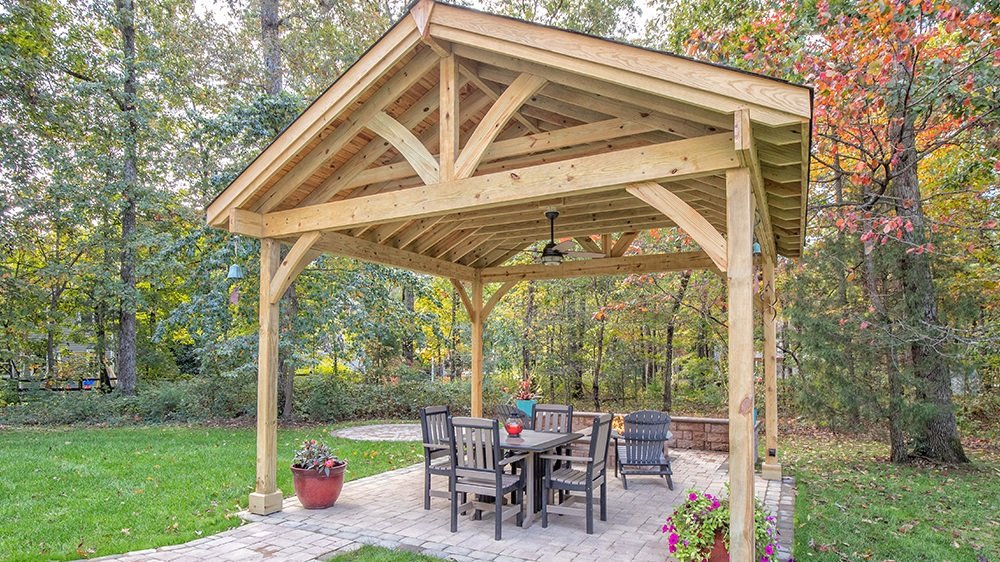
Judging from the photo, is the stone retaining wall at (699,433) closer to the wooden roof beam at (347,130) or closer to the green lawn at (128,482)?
the green lawn at (128,482)

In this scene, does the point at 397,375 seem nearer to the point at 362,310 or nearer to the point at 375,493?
the point at 362,310

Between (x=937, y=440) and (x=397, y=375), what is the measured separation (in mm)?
10141

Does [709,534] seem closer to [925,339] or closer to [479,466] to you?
[479,466]

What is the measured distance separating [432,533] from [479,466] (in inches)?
24.5

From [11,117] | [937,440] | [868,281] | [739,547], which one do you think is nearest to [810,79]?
[868,281]

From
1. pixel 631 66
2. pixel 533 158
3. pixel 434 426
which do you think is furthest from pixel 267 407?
pixel 631 66

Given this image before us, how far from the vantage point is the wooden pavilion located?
324 centimetres

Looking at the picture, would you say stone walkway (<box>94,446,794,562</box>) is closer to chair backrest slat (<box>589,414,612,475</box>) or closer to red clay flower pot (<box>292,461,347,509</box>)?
red clay flower pot (<box>292,461,347,509</box>)

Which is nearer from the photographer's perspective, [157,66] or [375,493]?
[375,493]

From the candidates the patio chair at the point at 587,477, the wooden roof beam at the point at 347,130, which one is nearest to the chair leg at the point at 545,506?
the patio chair at the point at 587,477

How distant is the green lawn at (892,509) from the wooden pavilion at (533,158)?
100cm

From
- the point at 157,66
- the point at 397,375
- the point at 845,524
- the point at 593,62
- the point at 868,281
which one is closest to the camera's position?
the point at 593,62

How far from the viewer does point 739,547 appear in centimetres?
317

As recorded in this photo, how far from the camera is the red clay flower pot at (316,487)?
502cm
